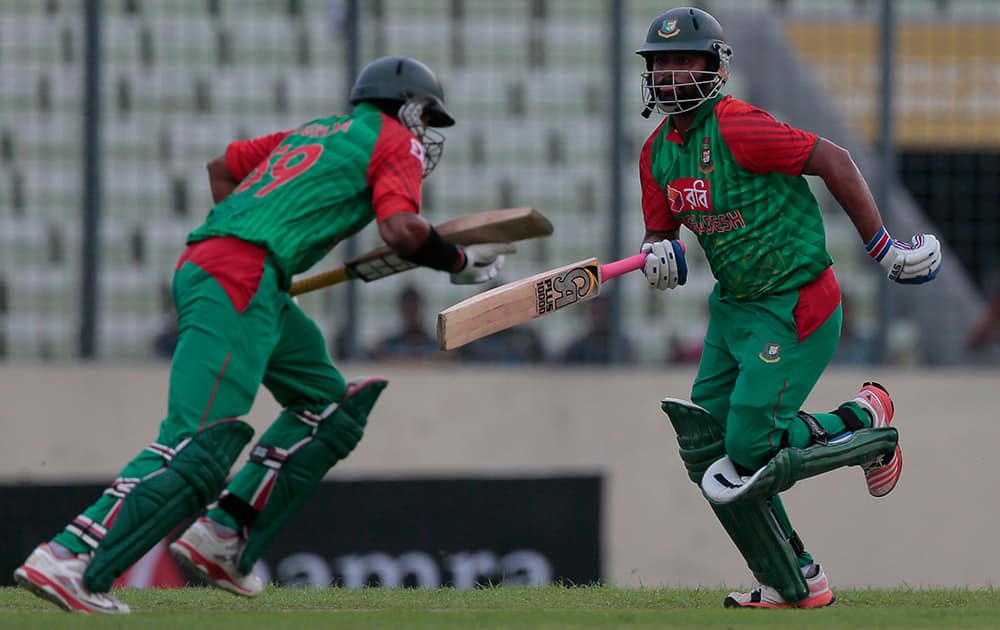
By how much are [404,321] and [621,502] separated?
140 centimetres

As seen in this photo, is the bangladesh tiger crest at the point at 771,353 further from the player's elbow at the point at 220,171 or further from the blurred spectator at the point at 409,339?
the blurred spectator at the point at 409,339

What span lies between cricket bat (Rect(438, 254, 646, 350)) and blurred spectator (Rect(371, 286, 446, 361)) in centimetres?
325

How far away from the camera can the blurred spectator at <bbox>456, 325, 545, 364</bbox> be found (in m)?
8.60

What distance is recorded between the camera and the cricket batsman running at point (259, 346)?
→ 460cm

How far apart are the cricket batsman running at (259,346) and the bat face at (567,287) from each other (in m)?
0.21

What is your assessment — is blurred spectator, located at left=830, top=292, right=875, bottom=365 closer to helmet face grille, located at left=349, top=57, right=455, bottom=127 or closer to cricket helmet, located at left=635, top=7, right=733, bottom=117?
cricket helmet, located at left=635, top=7, right=733, bottom=117

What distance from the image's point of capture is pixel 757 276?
511cm

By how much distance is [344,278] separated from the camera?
17.6 feet

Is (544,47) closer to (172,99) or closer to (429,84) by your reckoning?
(172,99)

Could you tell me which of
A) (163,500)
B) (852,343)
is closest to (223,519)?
(163,500)

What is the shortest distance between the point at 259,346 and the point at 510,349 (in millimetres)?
3931

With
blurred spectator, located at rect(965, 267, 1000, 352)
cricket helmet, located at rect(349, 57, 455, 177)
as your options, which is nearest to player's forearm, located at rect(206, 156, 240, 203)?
cricket helmet, located at rect(349, 57, 455, 177)

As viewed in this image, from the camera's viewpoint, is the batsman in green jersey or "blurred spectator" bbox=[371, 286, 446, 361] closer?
the batsman in green jersey

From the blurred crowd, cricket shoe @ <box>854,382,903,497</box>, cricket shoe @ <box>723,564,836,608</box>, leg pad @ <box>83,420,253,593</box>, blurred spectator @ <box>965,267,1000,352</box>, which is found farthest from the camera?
blurred spectator @ <box>965,267,1000,352</box>
